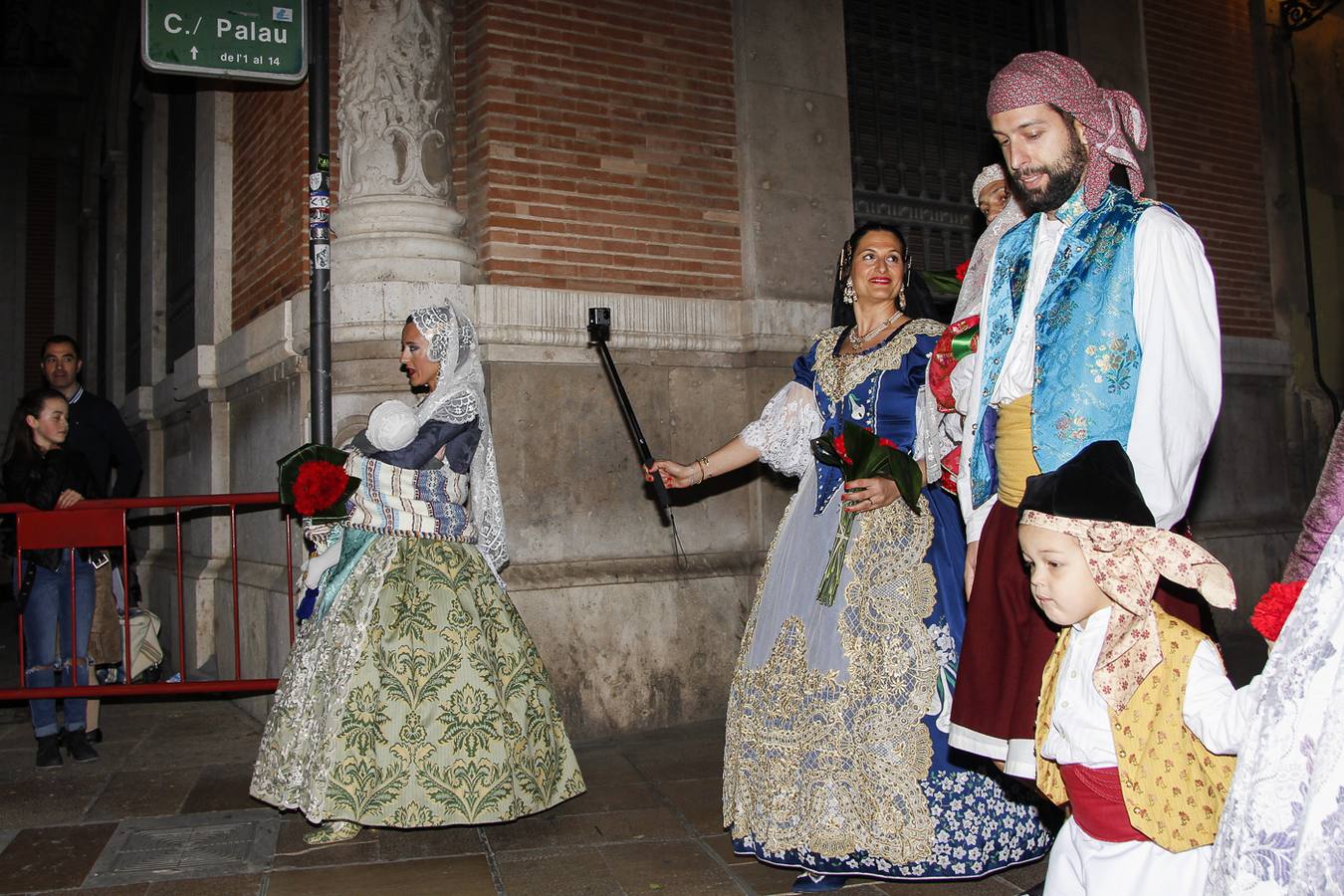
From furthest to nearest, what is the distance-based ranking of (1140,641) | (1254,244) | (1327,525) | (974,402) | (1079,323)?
(1254,244) < (974,402) < (1079,323) < (1327,525) < (1140,641)

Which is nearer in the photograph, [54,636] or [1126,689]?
[1126,689]

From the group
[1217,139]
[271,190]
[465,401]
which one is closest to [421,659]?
[465,401]

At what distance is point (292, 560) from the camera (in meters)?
6.58

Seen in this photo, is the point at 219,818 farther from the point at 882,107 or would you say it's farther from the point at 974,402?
the point at 882,107

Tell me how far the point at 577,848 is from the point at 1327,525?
2772 millimetres

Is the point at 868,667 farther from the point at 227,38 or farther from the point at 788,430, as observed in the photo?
the point at 227,38

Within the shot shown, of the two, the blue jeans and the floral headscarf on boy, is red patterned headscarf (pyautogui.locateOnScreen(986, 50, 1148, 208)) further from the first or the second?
the blue jeans

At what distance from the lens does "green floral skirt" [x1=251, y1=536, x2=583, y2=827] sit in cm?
413

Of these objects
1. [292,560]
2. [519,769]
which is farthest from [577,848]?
[292,560]

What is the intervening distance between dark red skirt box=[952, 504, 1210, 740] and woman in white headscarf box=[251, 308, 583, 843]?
6.26ft

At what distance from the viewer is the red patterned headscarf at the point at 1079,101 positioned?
293 centimetres

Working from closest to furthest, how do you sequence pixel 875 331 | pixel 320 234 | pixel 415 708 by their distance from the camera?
pixel 875 331 → pixel 415 708 → pixel 320 234

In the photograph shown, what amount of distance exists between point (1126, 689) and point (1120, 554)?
0.27 meters

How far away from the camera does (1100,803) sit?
241 centimetres
